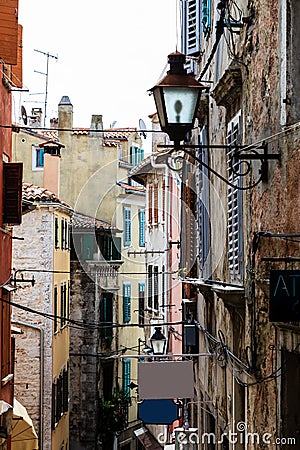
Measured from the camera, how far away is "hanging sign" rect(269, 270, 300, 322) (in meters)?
6.81

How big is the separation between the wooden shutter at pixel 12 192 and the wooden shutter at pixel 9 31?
6.96ft

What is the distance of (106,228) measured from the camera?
41.2 m

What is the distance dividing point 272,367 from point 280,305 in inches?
83.3

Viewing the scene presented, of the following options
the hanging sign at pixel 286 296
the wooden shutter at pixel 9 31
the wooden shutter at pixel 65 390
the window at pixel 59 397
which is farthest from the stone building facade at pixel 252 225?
the wooden shutter at pixel 65 390

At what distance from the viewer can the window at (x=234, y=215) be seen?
10.8 meters

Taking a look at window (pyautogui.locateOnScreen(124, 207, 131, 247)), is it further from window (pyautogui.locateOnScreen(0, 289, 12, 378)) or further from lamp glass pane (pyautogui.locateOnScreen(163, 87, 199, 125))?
lamp glass pane (pyautogui.locateOnScreen(163, 87, 199, 125))

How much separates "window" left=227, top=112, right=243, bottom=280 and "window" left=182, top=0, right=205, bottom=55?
541 centimetres

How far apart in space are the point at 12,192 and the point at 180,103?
11.1 m

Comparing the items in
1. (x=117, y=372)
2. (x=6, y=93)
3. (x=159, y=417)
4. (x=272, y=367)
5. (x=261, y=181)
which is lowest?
(x=117, y=372)

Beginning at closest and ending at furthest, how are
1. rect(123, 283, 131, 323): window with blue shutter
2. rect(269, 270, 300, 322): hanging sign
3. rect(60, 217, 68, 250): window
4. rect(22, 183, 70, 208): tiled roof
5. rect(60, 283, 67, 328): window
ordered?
rect(269, 270, 300, 322): hanging sign, rect(22, 183, 70, 208): tiled roof, rect(60, 283, 67, 328): window, rect(60, 217, 68, 250): window, rect(123, 283, 131, 323): window with blue shutter

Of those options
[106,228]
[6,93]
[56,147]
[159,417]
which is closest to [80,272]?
[106,228]

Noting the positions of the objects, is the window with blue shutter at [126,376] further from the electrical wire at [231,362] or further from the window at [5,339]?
the electrical wire at [231,362]

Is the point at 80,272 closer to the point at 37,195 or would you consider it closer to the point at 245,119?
the point at 37,195

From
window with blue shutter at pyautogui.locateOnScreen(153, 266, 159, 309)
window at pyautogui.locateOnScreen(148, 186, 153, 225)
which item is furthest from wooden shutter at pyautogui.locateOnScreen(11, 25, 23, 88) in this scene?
window at pyautogui.locateOnScreen(148, 186, 153, 225)
